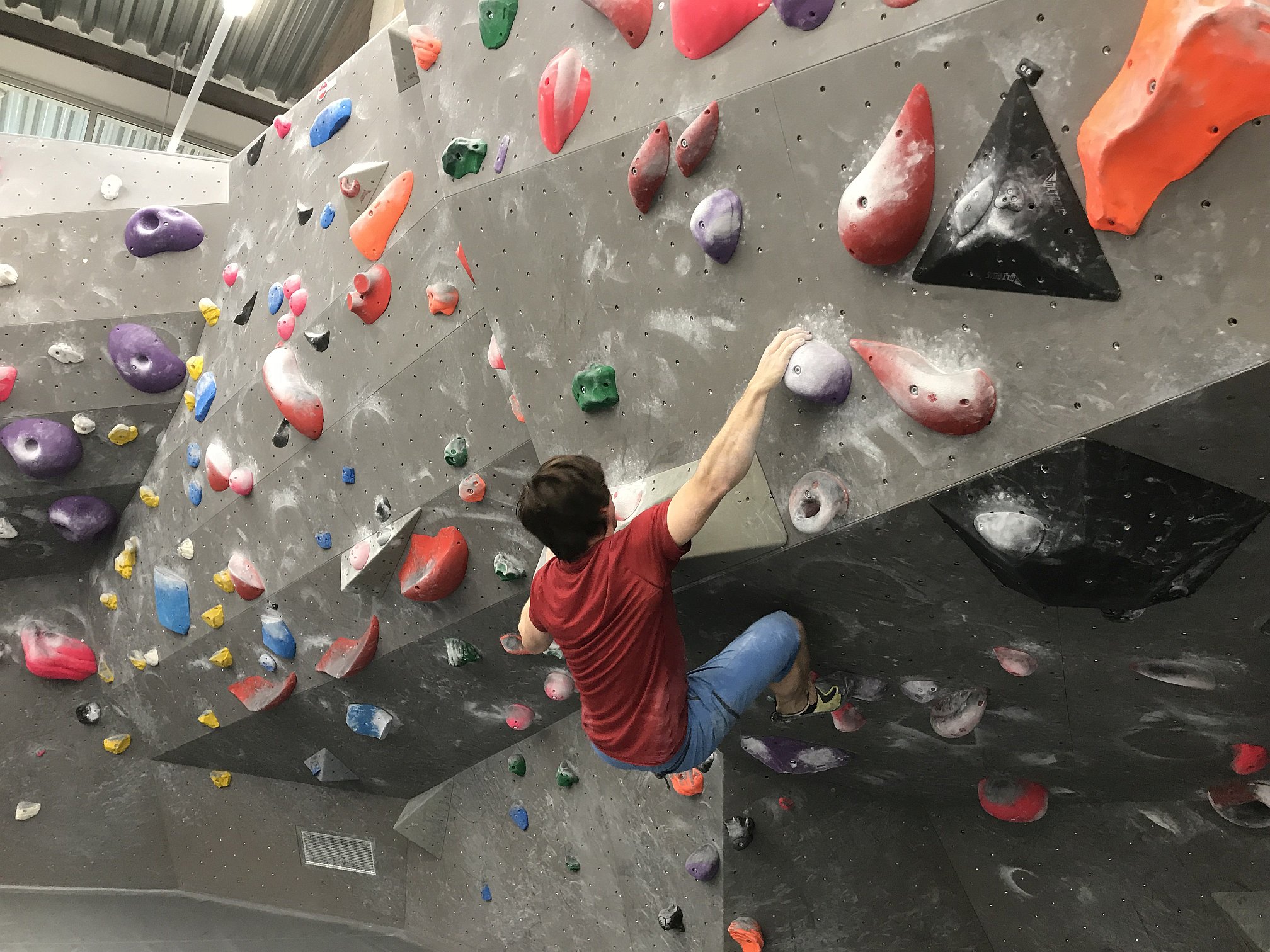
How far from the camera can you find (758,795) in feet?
9.79

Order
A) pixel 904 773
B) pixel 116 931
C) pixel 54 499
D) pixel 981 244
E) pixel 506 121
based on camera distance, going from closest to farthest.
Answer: pixel 981 244
pixel 506 121
pixel 904 773
pixel 116 931
pixel 54 499

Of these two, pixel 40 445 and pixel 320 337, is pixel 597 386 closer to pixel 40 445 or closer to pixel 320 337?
pixel 320 337

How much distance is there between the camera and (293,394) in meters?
3.46

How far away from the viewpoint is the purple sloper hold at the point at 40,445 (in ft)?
13.6

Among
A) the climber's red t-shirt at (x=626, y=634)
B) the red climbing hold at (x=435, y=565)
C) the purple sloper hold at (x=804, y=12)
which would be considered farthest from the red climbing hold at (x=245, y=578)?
the purple sloper hold at (x=804, y=12)

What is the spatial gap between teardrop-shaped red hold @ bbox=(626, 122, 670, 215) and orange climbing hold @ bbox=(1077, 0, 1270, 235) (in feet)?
2.94

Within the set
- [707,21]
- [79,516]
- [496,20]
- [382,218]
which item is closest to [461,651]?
[382,218]

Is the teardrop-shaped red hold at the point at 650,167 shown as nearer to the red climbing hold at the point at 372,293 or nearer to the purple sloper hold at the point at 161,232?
the red climbing hold at the point at 372,293

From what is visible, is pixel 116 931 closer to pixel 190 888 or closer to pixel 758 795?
pixel 190 888

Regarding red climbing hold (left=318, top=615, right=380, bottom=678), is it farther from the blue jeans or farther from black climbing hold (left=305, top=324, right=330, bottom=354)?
the blue jeans

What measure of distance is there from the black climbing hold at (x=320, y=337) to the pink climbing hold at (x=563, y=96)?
49.2 inches

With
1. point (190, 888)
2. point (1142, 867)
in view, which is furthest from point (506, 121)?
point (190, 888)

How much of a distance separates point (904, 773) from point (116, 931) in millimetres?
3337

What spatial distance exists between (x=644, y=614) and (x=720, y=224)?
2.77ft
